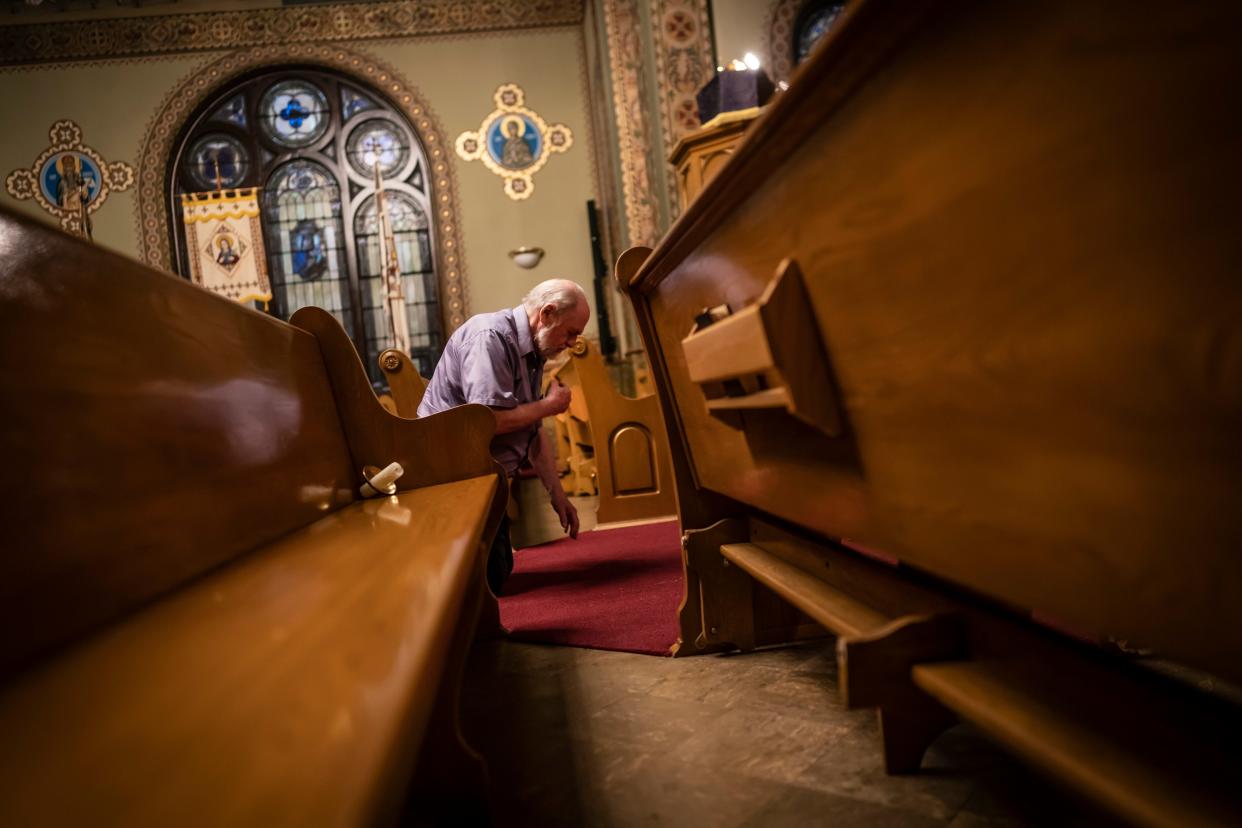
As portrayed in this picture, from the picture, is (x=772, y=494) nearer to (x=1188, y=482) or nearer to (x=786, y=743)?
(x=786, y=743)

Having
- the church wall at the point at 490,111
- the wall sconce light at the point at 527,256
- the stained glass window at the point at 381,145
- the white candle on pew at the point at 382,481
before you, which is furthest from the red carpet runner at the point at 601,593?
the stained glass window at the point at 381,145

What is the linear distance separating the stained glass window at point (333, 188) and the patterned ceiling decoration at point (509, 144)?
2.27 feet

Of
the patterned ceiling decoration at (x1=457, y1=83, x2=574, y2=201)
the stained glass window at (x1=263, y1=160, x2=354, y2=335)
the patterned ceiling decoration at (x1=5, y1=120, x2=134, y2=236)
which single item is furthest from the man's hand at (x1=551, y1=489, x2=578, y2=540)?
the patterned ceiling decoration at (x1=5, y1=120, x2=134, y2=236)

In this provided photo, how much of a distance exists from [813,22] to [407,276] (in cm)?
512

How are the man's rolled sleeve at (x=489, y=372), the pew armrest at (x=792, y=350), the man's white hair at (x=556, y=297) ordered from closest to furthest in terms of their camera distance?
the pew armrest at (x=792, y=350) < the man's rolled sleeve at (x=489, y=372) < the man's white hair at (x=556, y=297)

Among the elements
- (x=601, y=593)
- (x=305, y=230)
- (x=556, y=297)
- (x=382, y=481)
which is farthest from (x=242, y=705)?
(x=305, y=230)

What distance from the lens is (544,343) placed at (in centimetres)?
325

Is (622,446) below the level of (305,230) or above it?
below

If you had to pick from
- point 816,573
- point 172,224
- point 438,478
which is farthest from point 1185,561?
point 172,224

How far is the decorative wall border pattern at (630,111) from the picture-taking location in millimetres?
7199

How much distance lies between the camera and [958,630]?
1122 mm

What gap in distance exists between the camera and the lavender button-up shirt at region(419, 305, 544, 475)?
309 cm

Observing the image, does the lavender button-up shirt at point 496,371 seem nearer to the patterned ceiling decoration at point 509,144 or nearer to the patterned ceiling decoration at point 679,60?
the patterned ceiling decoration at point 679,60

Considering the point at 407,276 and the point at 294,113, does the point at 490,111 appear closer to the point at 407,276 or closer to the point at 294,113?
the point at 407,276
